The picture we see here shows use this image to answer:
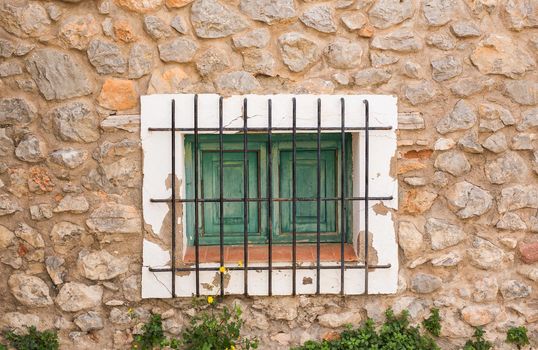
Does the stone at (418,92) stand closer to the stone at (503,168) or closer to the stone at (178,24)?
the stone at (503,168)

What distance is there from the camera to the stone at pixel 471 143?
261 centimetres

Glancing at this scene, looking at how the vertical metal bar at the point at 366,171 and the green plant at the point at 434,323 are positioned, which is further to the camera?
the green plant at the point at 434,323

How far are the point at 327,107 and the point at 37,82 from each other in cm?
147

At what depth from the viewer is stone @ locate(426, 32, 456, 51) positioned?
2.59 meters

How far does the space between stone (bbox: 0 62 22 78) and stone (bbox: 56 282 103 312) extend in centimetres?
110

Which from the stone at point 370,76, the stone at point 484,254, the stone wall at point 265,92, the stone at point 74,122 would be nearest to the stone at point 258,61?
the stone wall at point 265,92

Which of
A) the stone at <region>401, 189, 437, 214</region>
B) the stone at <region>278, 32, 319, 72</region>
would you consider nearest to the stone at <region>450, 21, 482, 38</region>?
the stone at <region>278, 32, 319, 72</region>

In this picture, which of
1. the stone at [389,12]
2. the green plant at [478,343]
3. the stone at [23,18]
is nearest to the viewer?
the stone at [23,18]

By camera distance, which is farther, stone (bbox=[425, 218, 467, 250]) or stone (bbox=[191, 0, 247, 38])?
stone (bbox=[425, 218, 467, 250])

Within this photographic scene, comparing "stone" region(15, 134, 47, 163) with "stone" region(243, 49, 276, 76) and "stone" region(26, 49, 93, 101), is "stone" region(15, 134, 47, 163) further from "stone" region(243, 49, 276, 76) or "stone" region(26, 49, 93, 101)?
"stone" region(243, 49, 276, 76)

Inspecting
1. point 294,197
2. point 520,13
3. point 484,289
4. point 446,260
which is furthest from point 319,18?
point 484,289

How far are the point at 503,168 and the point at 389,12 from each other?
1.02 metres

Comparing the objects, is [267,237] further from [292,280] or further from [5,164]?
[5,164]

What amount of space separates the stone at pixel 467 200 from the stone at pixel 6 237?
7.47 feet
